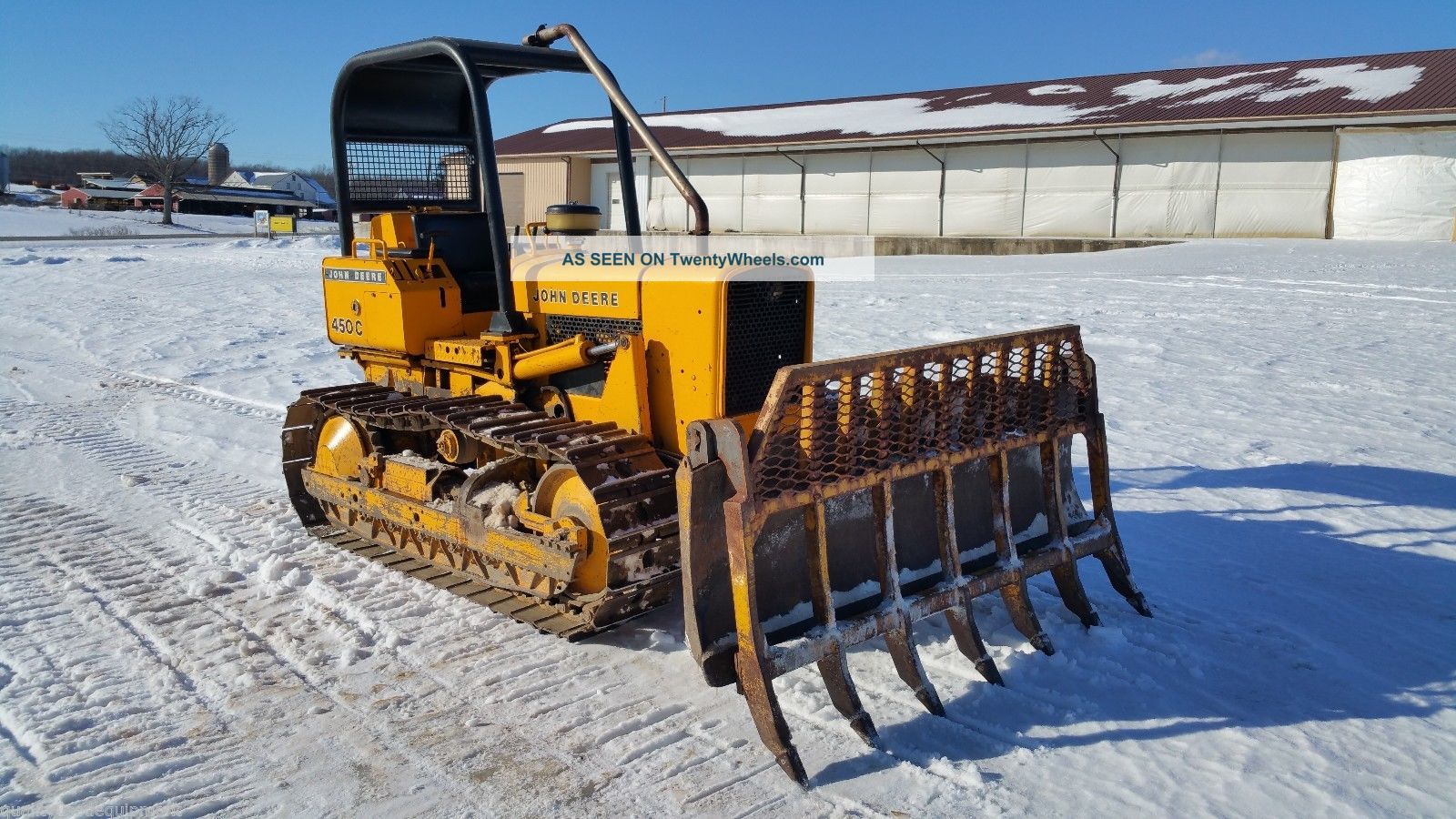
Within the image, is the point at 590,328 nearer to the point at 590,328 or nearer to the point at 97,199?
the point at 590,328

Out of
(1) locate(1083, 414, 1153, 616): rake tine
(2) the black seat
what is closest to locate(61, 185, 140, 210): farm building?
(2) the black seat

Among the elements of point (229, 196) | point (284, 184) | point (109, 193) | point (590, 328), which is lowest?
point (590, 328)

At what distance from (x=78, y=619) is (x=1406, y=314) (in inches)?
534

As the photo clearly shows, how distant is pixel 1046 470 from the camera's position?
14.7 ft

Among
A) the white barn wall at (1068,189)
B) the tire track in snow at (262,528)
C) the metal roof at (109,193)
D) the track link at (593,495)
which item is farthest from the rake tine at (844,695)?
the metal roof at (109,193)

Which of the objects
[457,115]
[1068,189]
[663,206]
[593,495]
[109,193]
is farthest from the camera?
[109,193]

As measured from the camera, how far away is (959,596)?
12.8 feet

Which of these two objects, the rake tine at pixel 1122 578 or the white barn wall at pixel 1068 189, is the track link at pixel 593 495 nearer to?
the rake tine at pixel 1122 578

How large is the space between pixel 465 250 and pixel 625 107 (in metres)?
1.35

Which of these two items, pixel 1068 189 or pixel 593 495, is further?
pixel 1068 189

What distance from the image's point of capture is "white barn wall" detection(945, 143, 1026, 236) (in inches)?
1000

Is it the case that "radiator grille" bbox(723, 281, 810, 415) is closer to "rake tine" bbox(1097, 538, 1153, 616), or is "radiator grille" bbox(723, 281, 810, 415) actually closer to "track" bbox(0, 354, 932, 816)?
"track" bbox(0, 354, 932, 816)

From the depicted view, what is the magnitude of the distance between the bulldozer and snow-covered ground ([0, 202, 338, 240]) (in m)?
34.5

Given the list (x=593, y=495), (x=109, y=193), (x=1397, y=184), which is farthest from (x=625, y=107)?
(x=109, y=193)
